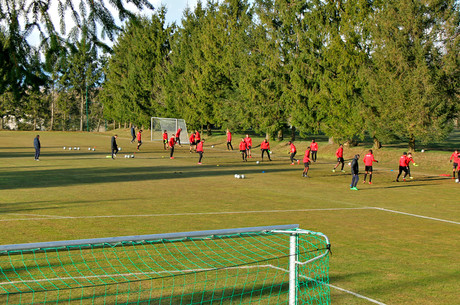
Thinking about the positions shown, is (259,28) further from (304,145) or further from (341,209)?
(341,209)

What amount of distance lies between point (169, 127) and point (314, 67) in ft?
77.7

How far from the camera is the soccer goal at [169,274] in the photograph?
7.34 meters

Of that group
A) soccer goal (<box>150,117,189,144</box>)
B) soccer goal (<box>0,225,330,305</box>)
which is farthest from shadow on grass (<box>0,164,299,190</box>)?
soccer goal (<box>150,117,189,144</box>)

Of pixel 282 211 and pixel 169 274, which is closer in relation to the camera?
pixel 169 274

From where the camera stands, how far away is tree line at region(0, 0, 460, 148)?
3325 centimetres

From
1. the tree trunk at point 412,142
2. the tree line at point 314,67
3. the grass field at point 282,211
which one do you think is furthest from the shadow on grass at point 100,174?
the tree trunk at point 412,142

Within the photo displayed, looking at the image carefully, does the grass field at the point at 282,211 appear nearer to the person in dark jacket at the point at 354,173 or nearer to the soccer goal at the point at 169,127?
the person in dark jacket at the point at 354,173

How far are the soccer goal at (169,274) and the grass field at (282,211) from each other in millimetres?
1014

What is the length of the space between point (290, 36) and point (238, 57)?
8712 mm

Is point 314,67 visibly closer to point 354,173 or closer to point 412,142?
point 412,142

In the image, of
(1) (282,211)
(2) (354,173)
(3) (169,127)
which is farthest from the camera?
(3) (169,127)

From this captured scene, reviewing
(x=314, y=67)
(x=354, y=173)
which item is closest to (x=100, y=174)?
(x=354, y=173)

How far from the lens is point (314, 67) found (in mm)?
42594

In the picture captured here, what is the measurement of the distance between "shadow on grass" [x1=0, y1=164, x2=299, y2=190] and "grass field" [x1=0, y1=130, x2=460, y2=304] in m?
0.05
